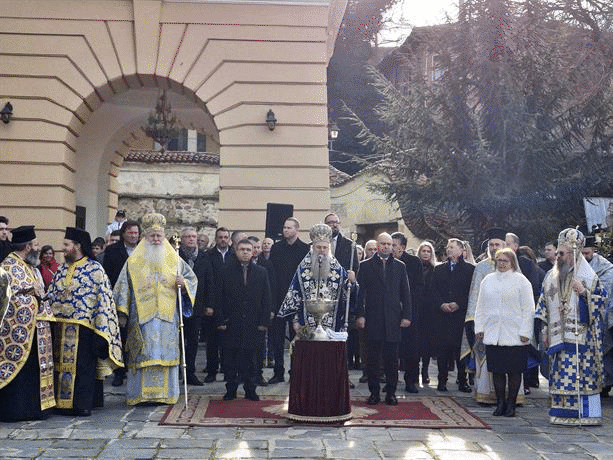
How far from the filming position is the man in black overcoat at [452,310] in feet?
35.5

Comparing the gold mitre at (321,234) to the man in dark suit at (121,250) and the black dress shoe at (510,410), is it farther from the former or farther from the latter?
the man in dark suit at (121,250)

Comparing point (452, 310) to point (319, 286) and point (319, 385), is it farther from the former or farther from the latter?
point (319, 385)

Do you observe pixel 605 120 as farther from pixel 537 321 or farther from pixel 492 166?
pixel 537 321

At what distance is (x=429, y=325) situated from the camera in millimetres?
11023

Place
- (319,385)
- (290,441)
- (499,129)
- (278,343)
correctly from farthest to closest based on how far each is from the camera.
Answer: (499,129) → (278,343) → (319,385) → (290,441)

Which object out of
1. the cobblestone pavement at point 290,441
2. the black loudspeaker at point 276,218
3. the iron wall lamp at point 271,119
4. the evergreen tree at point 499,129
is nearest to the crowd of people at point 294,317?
the cobblestone pavement at point 290,441

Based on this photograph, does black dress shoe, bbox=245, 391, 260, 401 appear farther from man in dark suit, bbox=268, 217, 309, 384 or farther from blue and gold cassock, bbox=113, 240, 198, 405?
man in dark suit, bbox=268, 217, 309, 384

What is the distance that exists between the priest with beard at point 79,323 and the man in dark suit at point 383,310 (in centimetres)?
253

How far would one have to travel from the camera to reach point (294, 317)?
9.18 m

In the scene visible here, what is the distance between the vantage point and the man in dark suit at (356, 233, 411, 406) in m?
9.55

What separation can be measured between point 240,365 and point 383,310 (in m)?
1.57

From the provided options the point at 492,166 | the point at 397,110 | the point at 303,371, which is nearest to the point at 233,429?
the point at 303,371

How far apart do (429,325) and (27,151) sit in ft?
22.7

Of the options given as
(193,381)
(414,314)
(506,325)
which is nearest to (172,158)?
(193,381)
